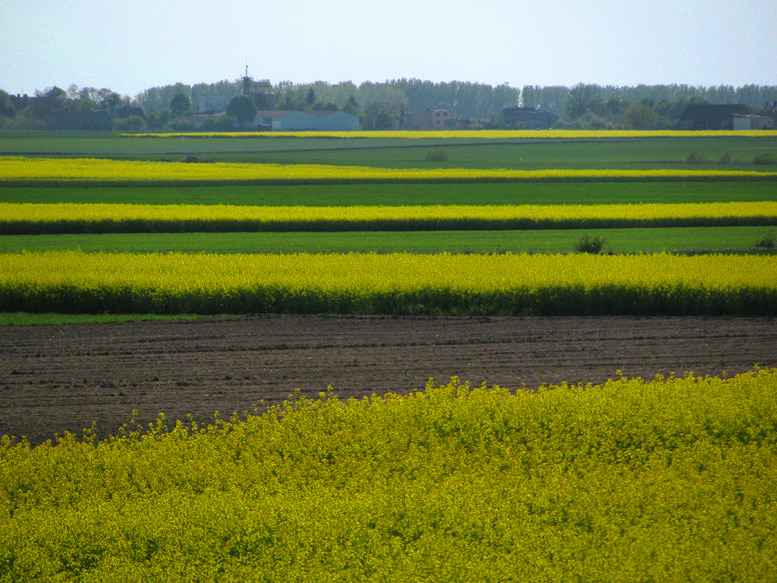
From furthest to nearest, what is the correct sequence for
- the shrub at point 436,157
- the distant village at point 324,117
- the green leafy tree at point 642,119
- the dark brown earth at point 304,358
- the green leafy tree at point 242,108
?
the green leafy tree at point 242,108, the green leafy tree at point 642,119, the distant village at point 324,117, the shrub at point 436,157, the dark brown earth at point 304,358

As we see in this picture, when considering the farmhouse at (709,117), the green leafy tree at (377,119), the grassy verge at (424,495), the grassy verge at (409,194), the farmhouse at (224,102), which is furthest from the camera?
the farmhouse at (224,102)

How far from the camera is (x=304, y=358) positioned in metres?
13.9

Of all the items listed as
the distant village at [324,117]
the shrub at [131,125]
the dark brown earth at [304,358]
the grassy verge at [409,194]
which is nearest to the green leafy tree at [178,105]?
the distant village at [324,117]

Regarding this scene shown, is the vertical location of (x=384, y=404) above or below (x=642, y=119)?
below

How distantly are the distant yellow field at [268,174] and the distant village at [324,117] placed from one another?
71.6m

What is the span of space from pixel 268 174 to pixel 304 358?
44295 mm

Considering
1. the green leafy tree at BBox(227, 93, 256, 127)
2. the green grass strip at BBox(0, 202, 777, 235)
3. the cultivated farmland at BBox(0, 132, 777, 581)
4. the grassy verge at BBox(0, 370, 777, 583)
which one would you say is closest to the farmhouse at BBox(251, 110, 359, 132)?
the green leafy tree at BBox(227, 93, 256, 127)

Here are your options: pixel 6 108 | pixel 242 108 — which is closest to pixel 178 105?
pixel 242 108

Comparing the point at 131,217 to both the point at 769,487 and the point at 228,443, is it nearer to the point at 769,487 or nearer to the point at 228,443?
the point at 228,443

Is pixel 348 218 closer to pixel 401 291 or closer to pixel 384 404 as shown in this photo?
pixel 401 291

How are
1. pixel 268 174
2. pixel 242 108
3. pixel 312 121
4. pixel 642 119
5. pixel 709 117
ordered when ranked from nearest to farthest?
pixel 268 174, pixel 709 117, pixel 642 119, pixel 242 108, pixel 312 121

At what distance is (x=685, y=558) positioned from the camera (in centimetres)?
584

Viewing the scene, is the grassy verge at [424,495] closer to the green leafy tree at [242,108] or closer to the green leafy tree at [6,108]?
the green leafy tree at [242,108]

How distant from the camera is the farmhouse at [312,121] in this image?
142375 mm
